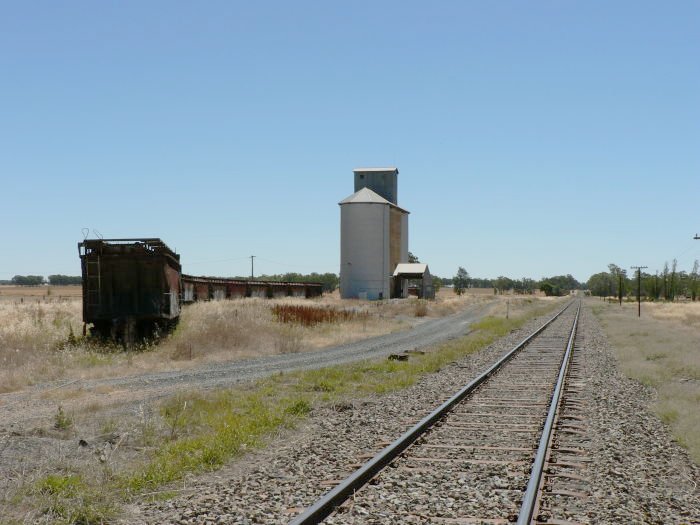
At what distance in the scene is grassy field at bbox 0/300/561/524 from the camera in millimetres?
6820

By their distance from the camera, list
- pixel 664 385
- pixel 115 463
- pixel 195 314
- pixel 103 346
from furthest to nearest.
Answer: pixel 195 314 → pixel 103 346 → pixel 664 385 → pixel 115 463

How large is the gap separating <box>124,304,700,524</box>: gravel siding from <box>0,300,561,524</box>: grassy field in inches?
12.4

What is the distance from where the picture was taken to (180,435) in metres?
10.3

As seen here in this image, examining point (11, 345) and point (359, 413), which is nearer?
point (359, 413)

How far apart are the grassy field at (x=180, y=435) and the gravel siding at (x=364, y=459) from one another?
12.4 inches

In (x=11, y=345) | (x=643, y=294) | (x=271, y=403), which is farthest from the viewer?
(x=643, y=294)

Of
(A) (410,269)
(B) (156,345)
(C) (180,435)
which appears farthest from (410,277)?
(C) (180,435)

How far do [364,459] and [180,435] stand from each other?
319 cm

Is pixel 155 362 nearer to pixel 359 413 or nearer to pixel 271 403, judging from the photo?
pixel 271 403

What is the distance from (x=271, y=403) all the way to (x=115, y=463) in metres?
4.70

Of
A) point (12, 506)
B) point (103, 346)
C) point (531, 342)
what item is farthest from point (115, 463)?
point (531, 342)

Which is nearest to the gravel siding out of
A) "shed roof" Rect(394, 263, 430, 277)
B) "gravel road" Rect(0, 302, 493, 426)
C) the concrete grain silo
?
"gravel road" Rect(0, 302, 493, 426)

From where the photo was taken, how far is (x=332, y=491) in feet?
21.9

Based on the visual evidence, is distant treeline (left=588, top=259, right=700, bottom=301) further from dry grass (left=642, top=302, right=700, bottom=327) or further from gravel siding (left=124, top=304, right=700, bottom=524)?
gravel siding (left=124, top=304, right=700, bottom=524)
